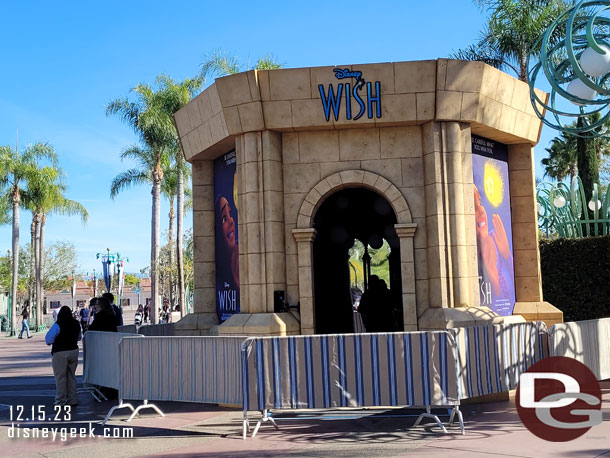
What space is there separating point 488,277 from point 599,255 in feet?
28.3

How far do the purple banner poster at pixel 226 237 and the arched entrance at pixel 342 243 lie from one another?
1.68 metres

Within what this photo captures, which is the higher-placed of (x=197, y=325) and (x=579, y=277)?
(x=579, y=277)

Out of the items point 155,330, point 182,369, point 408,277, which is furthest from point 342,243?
point 182,369

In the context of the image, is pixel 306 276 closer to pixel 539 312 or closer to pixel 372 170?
pixel 372 170

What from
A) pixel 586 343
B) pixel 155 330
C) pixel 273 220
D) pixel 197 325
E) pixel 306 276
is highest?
pixel 273 220

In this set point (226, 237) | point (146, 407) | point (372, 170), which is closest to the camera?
point (146, 407)

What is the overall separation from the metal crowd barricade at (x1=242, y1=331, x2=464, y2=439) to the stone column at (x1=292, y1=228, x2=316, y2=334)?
304 cm

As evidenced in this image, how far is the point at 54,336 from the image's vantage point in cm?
1134

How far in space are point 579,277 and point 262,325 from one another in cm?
1247

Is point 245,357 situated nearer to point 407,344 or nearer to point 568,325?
point 407,344

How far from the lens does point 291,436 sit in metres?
8.40

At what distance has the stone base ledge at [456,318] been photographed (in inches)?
428

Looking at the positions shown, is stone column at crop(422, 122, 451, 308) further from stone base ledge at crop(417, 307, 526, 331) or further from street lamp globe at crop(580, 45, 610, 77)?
street lamp globe at crop(580, 45, 610, 77)

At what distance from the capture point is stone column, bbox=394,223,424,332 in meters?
11.3
